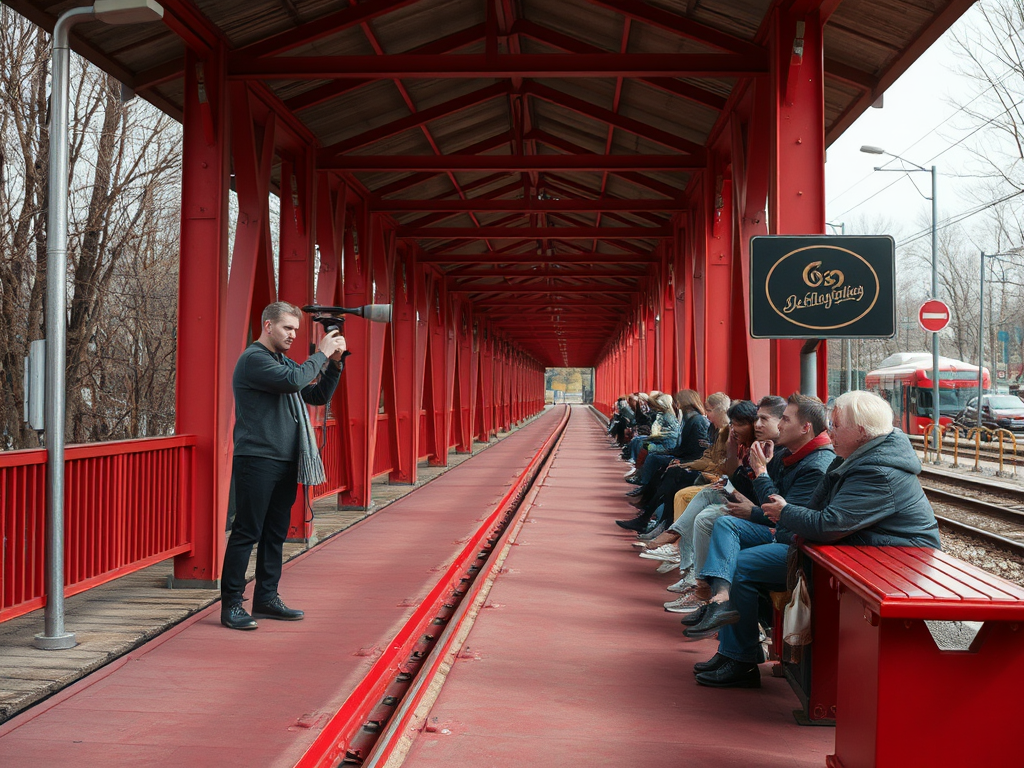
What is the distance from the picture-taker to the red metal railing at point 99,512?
448 centimetres

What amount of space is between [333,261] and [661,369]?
8897 mm

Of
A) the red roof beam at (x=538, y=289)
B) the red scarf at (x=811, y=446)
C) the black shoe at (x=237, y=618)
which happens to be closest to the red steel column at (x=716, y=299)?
the red scarf at (x=811, y=446)

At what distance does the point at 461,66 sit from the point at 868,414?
4.67 m

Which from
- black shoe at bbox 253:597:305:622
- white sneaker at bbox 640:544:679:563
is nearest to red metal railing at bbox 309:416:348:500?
white sneaker at bbox 640:544:679:563

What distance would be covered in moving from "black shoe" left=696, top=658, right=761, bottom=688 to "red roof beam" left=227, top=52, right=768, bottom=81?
4.40 m

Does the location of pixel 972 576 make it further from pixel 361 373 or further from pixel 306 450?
pixel 361 373

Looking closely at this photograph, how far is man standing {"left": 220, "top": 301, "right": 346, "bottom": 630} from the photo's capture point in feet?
16.1

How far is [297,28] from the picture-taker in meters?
7.16

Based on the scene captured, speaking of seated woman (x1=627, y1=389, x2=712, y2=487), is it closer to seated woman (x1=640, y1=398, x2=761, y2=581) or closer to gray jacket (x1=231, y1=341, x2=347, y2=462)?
seated woman (x1=640, y1=398, x2=761, y2=581)

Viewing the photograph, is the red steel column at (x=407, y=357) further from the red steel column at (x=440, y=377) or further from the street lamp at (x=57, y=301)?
the street lamp at (x=57, y=301)

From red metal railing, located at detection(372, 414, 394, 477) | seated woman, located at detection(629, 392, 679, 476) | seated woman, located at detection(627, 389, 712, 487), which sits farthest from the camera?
red metal railing, located at detection(372, 414, 394, 477)

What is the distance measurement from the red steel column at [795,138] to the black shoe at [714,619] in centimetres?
173

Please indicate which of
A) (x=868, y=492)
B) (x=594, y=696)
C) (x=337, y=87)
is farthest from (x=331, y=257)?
(x=868, y=492)

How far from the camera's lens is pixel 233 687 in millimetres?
4105
